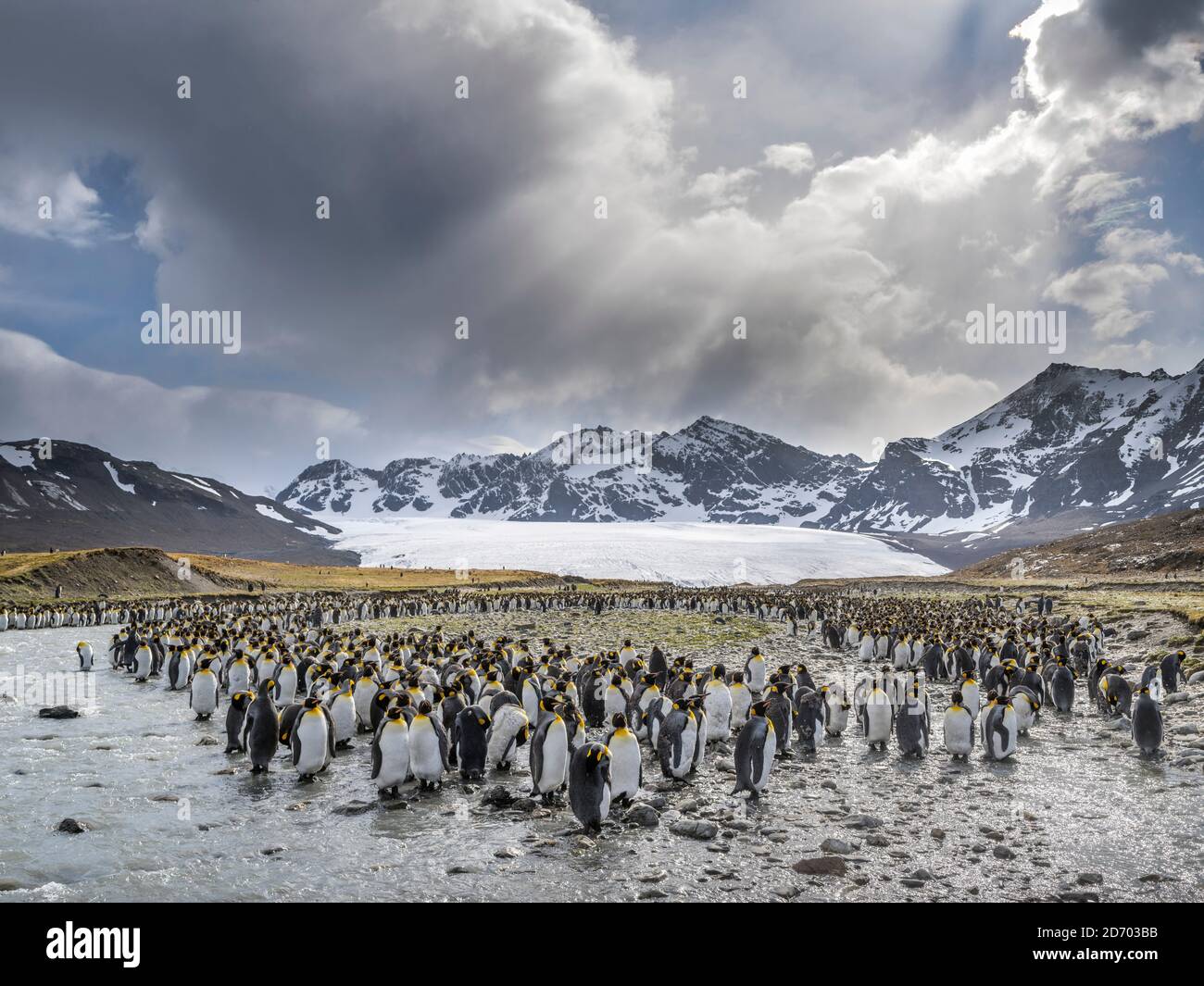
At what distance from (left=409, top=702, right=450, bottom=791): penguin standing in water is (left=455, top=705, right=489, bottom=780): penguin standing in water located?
1.58ft

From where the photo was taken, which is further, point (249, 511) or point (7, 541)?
point (249, 511)

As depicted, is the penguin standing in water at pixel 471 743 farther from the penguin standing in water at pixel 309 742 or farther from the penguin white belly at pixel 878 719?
the penguin white belly at pixel 878 719

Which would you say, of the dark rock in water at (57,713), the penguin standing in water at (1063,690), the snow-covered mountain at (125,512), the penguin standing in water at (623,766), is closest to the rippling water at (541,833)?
the penguin standing in water at (623,766)

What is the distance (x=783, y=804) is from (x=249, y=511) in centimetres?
19998

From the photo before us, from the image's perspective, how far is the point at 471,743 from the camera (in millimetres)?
8594

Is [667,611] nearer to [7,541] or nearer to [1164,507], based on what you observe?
[7,541]

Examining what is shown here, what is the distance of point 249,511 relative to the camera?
605 feet

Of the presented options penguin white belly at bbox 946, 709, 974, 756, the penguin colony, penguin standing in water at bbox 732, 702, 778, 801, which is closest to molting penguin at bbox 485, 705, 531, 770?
the penguin colony

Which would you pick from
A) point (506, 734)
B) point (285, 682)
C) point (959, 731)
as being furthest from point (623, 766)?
point (285, 682)

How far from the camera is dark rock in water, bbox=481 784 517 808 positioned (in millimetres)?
7605

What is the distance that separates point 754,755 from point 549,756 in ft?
7.35

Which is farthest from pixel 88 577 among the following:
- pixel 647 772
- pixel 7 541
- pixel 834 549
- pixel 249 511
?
pixel 249 511

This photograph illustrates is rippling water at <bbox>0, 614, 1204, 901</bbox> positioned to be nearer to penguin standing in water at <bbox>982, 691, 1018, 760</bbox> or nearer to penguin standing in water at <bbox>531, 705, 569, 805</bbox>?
penguin standing in water at <bbox>982, 691, 1018, 760</bbox>
